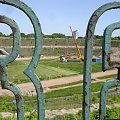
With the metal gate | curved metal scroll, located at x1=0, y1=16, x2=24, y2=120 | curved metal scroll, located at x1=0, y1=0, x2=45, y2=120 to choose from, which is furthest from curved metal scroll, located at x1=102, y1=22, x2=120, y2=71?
curved metal scroll, located at x1=0, y1=16, x2=24, y2=120

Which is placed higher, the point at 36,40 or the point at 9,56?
the point at 36,40

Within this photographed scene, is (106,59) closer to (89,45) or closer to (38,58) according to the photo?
(89,45)

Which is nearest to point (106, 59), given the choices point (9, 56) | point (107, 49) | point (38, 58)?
point (107, 49)

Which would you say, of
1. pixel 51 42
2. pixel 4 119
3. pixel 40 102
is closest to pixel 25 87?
pixel 4 119

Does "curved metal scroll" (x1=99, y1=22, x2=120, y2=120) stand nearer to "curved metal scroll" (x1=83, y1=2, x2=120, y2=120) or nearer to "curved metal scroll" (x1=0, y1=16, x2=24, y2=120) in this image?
"curved metal scroll" (x1=83, y1=2, x2=120, y2=120)

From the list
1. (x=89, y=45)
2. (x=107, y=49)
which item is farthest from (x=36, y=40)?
(x=107, y=49)

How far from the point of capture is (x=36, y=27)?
7.04 ft

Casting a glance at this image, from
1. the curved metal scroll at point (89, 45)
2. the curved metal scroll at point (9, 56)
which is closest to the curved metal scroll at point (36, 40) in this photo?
the curved metal scroll at point (9, 56)

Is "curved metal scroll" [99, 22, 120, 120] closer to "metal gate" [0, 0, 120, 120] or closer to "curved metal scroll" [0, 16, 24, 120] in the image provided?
"metal gate" [0, 0, 120, 120]

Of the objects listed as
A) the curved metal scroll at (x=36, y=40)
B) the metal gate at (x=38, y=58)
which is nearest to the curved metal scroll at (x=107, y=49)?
the metal gate at (x=38, y=58)

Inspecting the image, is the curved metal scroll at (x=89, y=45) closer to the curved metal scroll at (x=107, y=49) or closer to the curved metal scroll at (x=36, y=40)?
the curved metal scroll at (x=107, y=49)

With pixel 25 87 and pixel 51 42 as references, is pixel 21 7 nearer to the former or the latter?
pixel 25 87

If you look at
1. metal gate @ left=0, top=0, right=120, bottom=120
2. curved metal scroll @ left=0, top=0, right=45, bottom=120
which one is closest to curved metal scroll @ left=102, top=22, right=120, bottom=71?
metal gate @ left=0, top=0, right=120, bottom=120

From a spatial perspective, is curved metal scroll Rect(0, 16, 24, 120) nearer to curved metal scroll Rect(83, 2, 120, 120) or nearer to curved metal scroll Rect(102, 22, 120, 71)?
curved metal scroll Rect(83, 2, 120, 120)
